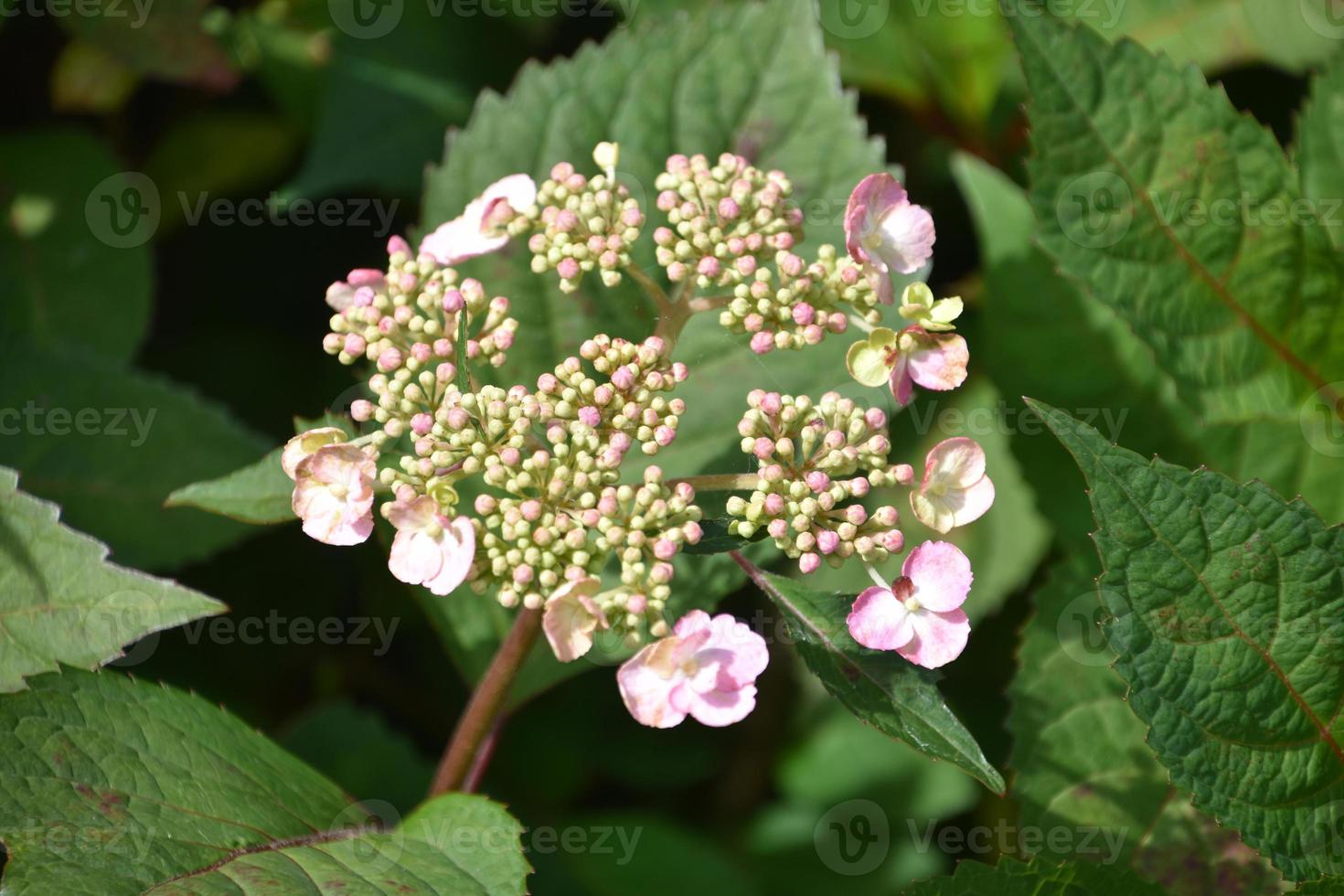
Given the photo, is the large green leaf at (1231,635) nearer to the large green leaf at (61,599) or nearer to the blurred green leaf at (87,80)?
the large green leaf at (61,599)

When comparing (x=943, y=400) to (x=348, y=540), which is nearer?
(x=348, y=540)

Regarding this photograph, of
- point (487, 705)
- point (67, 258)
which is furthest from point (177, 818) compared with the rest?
point (67, 258)

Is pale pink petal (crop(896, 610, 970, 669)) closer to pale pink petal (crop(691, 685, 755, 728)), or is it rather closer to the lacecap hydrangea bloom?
the lacecap hydrangea bloom

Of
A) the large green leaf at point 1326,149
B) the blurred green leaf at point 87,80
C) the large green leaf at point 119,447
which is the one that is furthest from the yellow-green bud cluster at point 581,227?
the blurred green leaf at point 87,80

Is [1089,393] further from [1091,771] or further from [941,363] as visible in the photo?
[941,363]

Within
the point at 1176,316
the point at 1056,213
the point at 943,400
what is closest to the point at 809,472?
the point at 1056,213

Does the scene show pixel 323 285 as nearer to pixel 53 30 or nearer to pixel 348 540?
pixel 53 30

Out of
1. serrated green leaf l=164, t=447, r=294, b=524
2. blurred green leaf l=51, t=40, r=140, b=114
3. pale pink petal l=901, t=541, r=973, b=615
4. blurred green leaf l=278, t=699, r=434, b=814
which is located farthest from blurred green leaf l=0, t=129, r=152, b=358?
pale pink petal l=901, t=541, r=973, b=615
